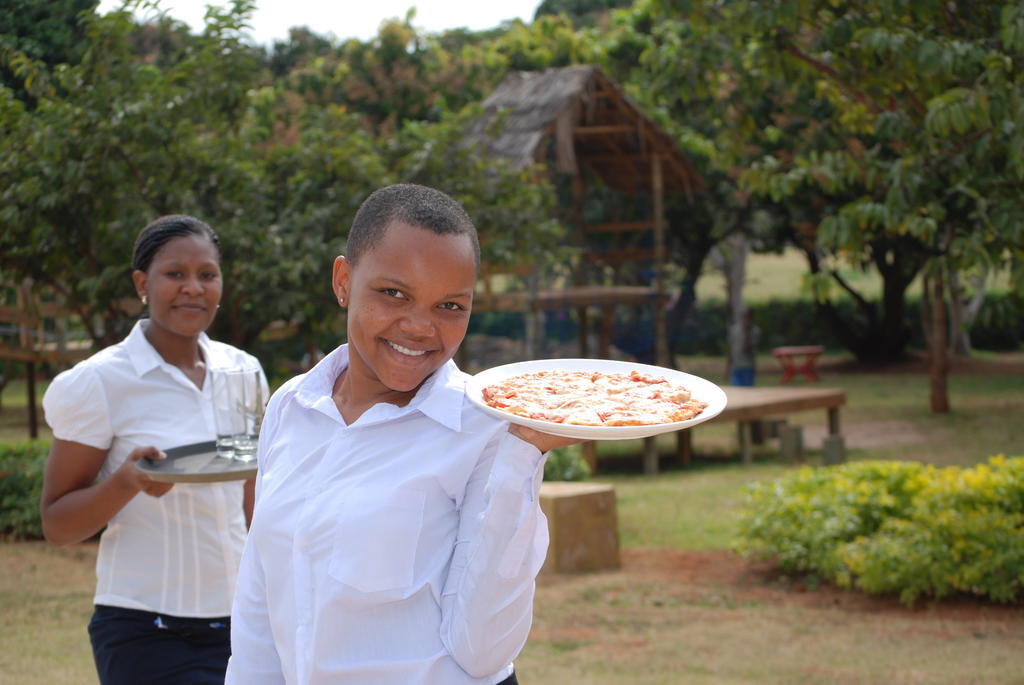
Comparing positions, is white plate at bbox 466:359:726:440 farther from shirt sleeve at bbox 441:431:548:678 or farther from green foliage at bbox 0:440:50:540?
green foliage at bbox 0:440:50:540

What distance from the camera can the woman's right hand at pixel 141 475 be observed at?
103 inches

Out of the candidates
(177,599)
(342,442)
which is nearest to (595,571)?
(177,599)

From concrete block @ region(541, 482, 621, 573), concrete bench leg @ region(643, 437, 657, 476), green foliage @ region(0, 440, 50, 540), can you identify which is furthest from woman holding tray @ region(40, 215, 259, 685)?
concrete bench leg @ region(643, 437, 657, 476)

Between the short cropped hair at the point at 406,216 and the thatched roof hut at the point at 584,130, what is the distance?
11.7 m

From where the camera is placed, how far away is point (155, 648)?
8.77ft

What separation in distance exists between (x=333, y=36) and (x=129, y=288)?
18040 mm

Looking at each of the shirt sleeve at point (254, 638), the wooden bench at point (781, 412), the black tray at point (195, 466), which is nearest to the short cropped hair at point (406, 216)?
the shirt sleeve at point (254, 638)

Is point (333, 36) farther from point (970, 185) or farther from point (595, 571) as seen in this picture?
point (970, 185)

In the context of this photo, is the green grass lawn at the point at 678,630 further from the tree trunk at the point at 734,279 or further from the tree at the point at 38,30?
the tree trunk at the point at 734,279

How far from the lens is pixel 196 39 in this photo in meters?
7.90

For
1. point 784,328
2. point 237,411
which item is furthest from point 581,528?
point 784,328

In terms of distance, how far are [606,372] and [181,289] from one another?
1317 mm

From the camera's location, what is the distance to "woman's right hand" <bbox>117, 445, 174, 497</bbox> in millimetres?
2611

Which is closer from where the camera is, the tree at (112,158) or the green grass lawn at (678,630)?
the green grass lawn at (678,630)
